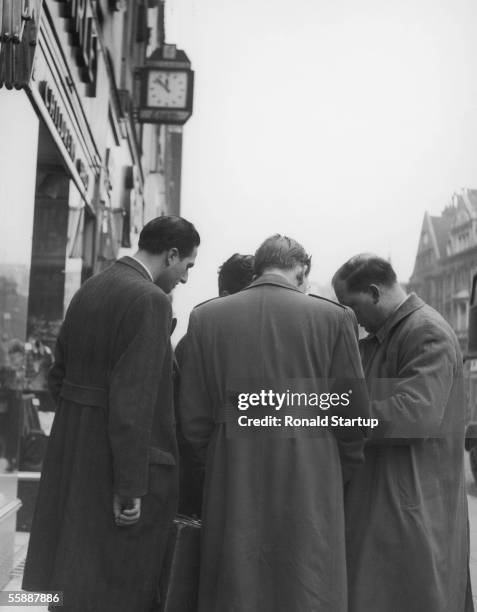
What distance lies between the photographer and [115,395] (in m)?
2.22

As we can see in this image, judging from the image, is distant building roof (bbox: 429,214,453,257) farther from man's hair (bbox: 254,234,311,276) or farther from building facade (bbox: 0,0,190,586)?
building facade (bbox: 0,0,190,586)

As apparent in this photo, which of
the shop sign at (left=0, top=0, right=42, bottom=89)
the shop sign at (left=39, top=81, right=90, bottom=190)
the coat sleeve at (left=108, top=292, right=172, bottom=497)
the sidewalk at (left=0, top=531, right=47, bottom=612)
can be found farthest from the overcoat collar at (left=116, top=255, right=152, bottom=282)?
the shop sign at (left=39, top=81, right=90, bottom=190)

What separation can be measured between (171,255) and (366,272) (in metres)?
0.66

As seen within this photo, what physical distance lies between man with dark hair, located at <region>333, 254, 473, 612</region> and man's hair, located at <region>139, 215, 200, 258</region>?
53cm

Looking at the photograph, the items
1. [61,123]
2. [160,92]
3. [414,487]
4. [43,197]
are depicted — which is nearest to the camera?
[414,487]

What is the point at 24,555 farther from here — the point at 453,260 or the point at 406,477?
the point at 453,260

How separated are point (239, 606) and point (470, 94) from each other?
181 cm

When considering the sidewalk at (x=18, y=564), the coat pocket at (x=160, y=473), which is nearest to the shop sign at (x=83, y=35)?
the sidewalk at (x=18, y=564)

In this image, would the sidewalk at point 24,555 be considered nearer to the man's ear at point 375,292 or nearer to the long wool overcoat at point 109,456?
the long wool overcoat at point 109,456

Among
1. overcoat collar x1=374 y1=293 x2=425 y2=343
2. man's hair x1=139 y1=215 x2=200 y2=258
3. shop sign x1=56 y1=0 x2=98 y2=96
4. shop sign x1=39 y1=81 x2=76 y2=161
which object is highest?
shop sign x1=56 y1=0 x2=98 y2=96

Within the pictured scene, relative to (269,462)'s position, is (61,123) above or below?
above

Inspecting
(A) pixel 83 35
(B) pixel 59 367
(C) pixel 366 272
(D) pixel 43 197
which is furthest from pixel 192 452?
(A) pixel 83 35

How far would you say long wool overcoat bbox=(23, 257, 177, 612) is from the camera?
7.32ft

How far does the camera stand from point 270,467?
230cm
